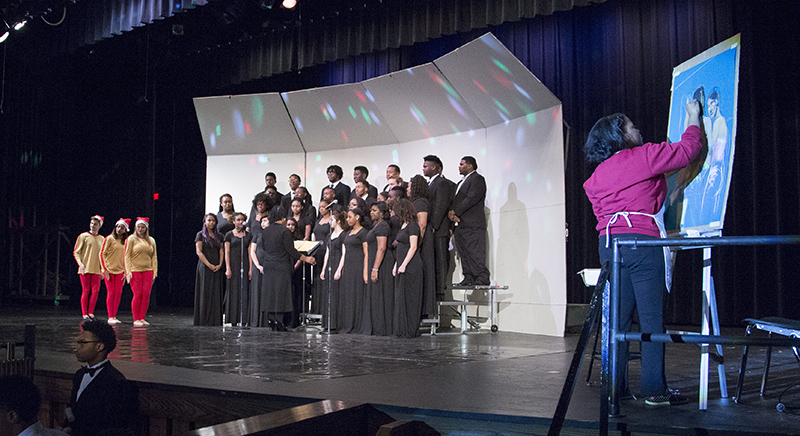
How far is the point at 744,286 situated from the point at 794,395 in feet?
14.1

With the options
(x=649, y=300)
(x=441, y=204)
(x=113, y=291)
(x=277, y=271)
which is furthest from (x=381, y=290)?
(x=649, y=300)

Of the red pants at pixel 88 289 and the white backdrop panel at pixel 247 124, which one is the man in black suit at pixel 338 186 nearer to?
the white backdrop panel at pixel 247 124

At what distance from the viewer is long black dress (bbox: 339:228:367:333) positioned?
290 inches

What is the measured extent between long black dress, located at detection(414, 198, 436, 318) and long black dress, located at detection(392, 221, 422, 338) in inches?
6.4

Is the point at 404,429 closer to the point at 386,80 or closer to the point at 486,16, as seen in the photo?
the point at 386,80

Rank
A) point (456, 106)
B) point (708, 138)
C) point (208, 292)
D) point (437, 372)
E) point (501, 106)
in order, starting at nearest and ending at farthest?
point (708, 138) < point (437, 372) < point (501, 106) < point (456, 106) < point (208, 292)

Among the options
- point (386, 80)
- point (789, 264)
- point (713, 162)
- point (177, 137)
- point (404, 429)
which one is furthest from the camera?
point (177, 137)

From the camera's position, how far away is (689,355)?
498cm

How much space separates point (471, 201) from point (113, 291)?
502cm

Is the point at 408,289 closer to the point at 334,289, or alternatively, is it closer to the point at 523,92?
the point at 334,289

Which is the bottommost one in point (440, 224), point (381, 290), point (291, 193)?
point (381, 290)

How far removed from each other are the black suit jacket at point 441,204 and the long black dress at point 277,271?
159 cm

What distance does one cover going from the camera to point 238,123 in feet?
31.5

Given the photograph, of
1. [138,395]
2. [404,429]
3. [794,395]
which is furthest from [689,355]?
[138,395]
